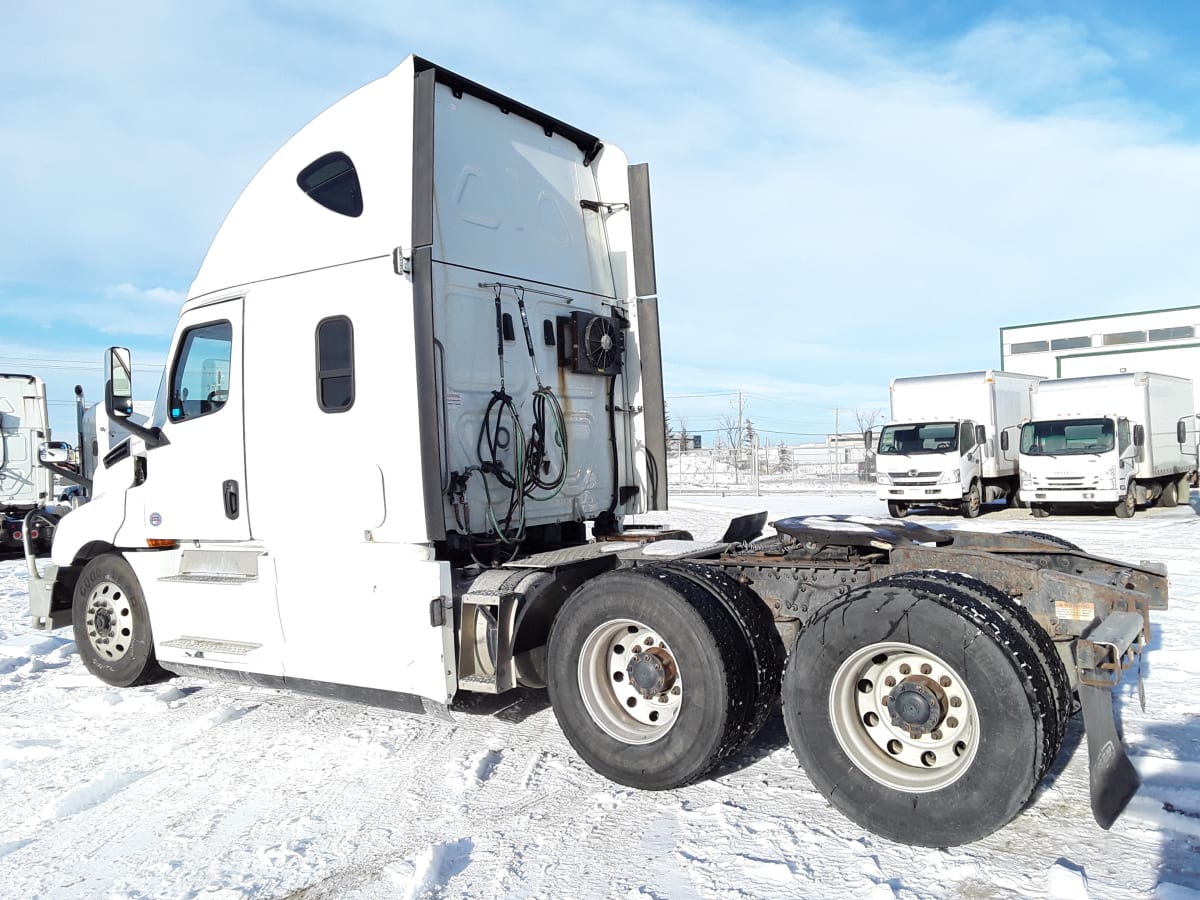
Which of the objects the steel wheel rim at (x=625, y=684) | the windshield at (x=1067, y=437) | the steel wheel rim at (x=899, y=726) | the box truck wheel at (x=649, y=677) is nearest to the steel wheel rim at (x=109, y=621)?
the box truck wheel at (x=649, y=677)

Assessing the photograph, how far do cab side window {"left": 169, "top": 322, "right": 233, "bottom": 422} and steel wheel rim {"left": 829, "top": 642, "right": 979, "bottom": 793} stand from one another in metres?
4.27

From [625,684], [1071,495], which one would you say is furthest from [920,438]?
[625,684]

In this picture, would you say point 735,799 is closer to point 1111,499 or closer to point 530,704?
point 530,704

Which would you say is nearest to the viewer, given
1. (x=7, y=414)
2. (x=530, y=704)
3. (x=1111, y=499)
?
(x=530, y=704)

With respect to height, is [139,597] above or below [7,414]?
below

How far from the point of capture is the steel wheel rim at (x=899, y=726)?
3770 millimetres

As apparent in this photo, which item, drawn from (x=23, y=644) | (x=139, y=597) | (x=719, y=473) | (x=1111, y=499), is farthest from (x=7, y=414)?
(x=719, y=473)

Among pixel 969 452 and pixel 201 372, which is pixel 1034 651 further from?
pixel 969 452

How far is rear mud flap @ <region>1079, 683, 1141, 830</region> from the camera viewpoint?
11.1ft

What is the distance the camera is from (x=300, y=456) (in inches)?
216

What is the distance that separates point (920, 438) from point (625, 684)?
17311 mm

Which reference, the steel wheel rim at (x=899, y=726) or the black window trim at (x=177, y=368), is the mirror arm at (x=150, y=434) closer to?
the black window trim at (x=177, y=368)

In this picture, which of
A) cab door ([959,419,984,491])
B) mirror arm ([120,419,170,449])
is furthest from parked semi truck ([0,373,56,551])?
cab door ([959,419,984,491])

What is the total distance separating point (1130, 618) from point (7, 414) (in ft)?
61.4
